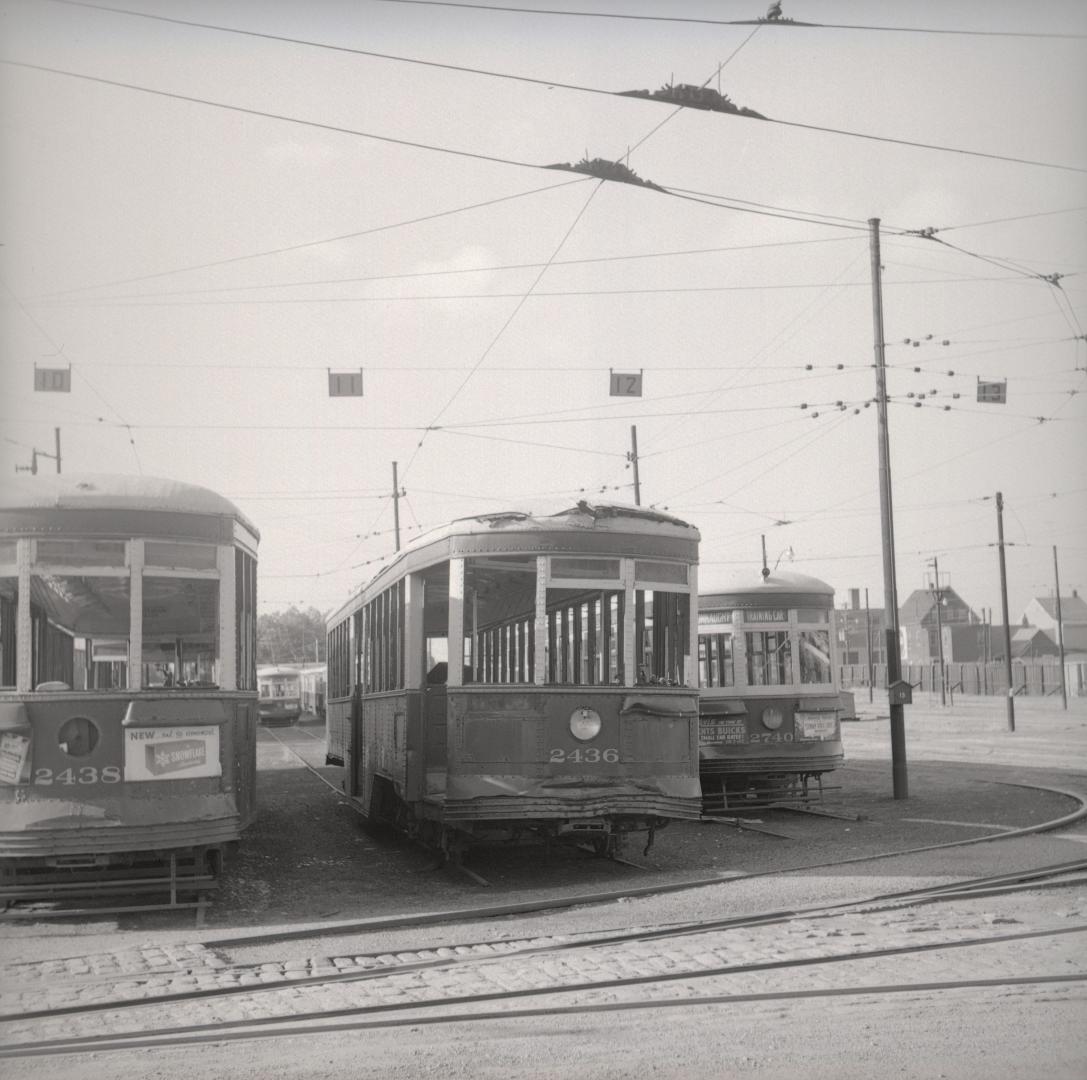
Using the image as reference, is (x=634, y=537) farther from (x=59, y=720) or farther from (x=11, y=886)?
(x=11, y=886)

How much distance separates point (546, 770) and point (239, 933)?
2843mm

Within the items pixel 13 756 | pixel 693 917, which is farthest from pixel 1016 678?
pixel 13 756

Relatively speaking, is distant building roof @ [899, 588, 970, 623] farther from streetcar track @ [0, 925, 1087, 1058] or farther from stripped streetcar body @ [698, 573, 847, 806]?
streetcar track @ [0, 925, 1087, 1058]

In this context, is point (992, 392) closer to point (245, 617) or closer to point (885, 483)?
point (885, 483)

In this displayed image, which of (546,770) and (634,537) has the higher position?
(634,537)

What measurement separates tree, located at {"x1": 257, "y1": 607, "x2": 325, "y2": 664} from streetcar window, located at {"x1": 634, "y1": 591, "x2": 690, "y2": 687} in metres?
103

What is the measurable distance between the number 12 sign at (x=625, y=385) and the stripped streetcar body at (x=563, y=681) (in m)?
5.67

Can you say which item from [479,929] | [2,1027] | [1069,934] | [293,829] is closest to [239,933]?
[479,929]

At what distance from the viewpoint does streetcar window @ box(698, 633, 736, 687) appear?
16.2 m

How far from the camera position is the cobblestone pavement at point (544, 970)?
6410mm

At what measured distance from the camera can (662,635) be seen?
36.0 ft

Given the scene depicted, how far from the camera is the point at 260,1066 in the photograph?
5324 mm

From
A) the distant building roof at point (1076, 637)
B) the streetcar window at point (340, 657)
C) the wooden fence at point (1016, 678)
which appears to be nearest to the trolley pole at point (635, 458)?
the streetcar window at point (340, 657)

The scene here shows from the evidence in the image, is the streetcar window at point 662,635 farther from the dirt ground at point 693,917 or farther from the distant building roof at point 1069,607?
the distant building roof at point 1069,607
